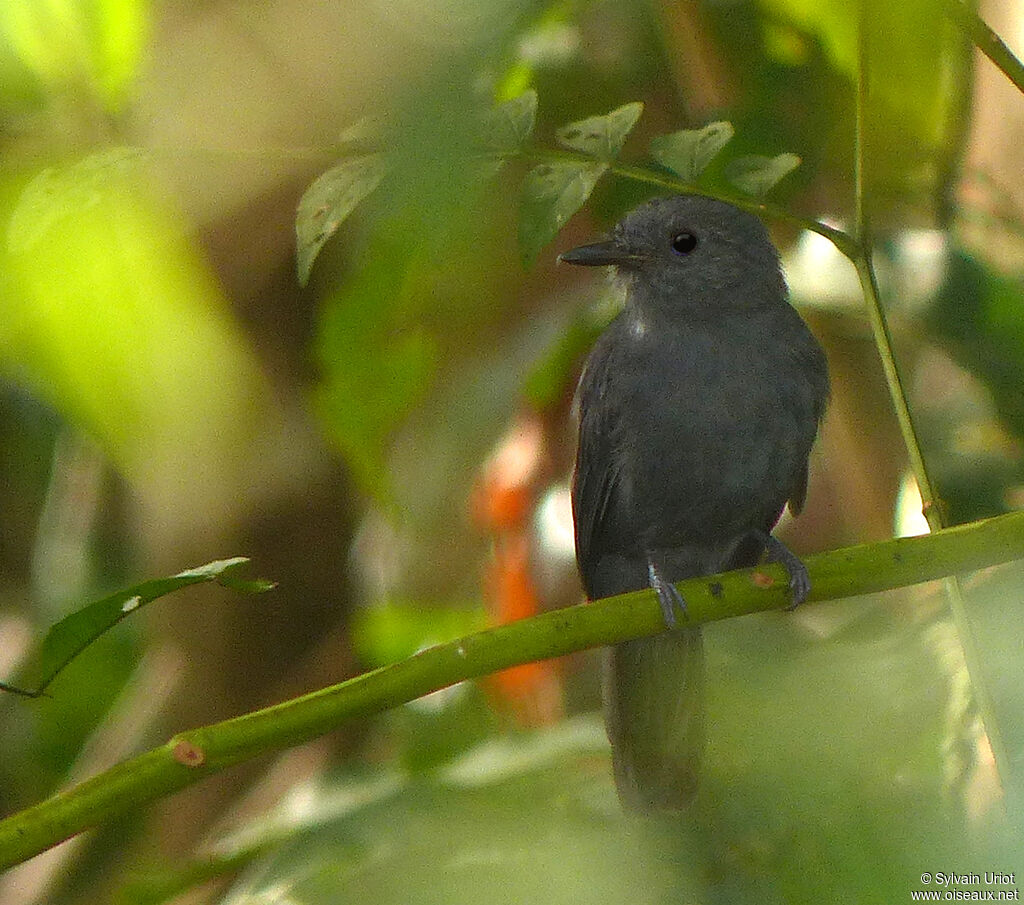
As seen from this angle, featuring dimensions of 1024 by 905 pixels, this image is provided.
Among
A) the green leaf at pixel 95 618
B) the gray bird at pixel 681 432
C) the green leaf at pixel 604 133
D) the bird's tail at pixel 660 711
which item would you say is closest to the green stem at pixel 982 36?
the green leaf at pixel 604 133

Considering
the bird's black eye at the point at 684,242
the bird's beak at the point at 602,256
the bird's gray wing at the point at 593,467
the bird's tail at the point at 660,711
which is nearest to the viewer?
the bird's tail at the point at 660,711

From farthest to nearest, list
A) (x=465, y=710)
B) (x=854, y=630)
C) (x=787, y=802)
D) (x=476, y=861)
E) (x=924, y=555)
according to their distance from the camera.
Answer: (x=465, y=710), (x=854, y=630), (x=924, y=555), (x=476, y=861), (x=787, y=802)

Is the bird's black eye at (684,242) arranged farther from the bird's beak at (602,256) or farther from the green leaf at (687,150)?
the green leaf at (687,150)

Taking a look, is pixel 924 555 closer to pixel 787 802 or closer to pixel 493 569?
pixel 787 802

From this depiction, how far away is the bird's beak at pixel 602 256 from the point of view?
11.6 ft

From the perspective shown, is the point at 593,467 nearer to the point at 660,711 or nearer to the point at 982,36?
the point at 660,711

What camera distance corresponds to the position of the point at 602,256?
361 centimetres

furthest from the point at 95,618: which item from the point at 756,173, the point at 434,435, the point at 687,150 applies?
the point at 434,435

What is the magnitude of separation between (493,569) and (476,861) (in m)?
2.32

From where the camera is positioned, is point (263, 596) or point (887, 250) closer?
point (887, 250)

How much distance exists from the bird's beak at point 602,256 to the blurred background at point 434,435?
176mm

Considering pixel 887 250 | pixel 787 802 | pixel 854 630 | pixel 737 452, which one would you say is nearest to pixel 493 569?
pixel 737 452

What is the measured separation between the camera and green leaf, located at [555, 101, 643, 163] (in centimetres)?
202

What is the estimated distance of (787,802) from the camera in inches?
58.9
